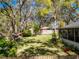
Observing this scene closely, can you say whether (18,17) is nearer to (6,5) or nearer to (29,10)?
(6,5)

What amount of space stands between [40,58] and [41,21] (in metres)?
45.9

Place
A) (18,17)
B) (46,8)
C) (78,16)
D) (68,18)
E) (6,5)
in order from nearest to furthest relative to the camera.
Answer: (6,5) → (18,17) → (46,8) → (78,16) → (68,18)

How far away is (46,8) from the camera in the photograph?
32.3 meters

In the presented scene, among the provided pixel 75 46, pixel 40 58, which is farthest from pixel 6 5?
pixel 40 58

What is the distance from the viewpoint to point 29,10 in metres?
30.0

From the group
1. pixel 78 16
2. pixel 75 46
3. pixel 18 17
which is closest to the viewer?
pixel 75 46

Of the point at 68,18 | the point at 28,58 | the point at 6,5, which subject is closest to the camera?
the point at 28,58

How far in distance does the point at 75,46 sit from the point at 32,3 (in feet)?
39.9

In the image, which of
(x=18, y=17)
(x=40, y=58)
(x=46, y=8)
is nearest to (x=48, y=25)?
(x=46, y=8)

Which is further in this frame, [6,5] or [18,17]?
[18,17]

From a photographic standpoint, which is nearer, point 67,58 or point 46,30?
point 67,58

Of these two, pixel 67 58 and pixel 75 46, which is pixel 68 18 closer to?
pixel 75 46

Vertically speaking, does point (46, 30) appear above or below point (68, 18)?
below

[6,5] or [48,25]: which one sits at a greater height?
[6,5]
